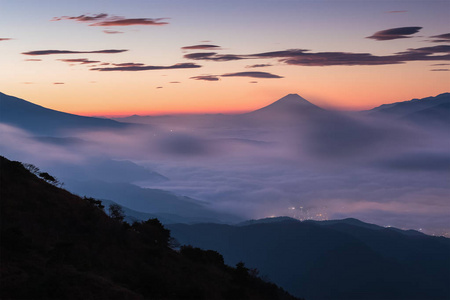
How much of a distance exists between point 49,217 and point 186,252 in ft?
41.2

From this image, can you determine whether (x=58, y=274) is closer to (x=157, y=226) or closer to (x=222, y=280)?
(x=222, y=280)

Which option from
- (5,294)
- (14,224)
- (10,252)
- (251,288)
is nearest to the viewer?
(5,294)

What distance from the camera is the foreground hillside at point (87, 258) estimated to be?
24141mm

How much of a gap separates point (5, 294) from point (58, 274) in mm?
2779

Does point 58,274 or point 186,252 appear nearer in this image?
point 58,274

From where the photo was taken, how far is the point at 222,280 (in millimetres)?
37812

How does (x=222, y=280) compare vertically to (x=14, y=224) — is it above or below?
below


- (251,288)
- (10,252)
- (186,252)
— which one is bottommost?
(251,288)

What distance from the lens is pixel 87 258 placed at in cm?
3062

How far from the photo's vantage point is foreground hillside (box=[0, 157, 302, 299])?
24.1 m

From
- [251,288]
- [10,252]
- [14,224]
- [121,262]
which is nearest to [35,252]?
[10,252]

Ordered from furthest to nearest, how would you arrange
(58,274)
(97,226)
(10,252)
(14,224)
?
(97,226)
(14,224)
(10,252)
(58,274)

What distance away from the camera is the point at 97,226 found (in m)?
35.8

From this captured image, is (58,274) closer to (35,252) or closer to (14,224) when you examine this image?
(35,252)
